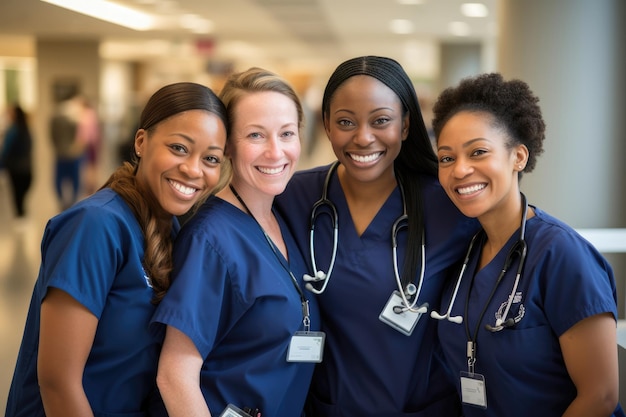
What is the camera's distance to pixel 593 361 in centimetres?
157

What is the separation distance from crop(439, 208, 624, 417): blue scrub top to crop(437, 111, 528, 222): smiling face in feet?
0.38

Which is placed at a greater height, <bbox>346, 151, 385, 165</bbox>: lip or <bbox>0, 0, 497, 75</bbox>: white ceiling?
<bbox>0, 0, 497, 75</bbox>: white ceiling

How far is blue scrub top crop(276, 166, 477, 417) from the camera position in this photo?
75.1 inches

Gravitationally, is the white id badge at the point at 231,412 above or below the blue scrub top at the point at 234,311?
below

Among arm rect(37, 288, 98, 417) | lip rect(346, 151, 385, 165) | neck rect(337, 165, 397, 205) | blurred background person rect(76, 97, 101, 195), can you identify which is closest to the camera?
arm rect(37, 288, 98, 417)

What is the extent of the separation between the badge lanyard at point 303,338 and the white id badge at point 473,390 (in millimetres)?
382

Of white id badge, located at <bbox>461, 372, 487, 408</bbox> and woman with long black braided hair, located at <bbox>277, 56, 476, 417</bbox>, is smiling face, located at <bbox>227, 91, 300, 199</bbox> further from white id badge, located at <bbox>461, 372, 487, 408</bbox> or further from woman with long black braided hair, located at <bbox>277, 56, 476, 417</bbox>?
white id badge, located at <bbox>461, 372, 487, 408</bbox>

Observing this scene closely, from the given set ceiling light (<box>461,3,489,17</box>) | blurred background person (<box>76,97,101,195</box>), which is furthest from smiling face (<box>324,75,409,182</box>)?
blurred background person (<box>76,97,101,195</box>)

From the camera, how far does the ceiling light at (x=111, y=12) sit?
8977mm

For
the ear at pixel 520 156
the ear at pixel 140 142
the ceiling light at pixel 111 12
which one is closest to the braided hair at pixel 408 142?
the ear at pixel 520 156

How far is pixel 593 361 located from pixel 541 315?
153 millimetres

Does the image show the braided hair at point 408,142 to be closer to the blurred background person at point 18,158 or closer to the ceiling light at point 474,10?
the ceiling light at point 474,10

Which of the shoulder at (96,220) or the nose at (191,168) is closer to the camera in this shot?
the shoulder at (96,220)

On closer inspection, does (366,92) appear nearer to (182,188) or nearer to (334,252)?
(334,252)
